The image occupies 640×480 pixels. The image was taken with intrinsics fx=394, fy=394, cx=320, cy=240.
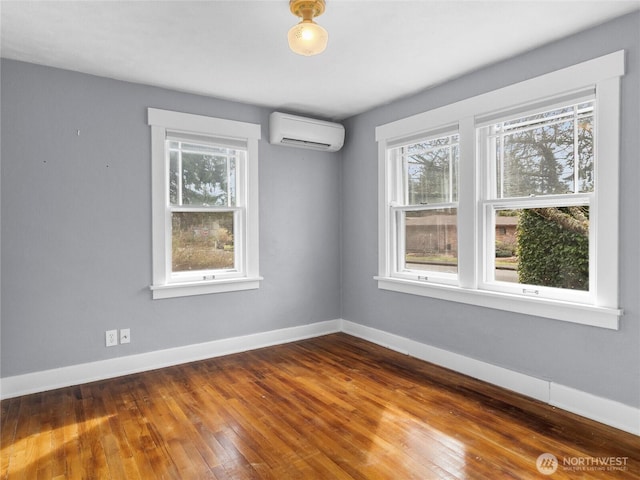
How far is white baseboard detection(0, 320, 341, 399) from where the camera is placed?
302cm

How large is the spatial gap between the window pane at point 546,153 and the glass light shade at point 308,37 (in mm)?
1749

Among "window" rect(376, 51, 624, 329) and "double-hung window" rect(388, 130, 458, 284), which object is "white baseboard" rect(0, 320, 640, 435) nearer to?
"window" rect(376, 51, 624, 329)

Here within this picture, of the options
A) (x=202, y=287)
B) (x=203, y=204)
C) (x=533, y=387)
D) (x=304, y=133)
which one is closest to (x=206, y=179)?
(x=203, y=204)

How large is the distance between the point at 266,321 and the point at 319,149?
2.03m

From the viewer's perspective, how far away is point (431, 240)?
150 inches

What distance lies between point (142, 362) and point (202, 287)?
0.83 m

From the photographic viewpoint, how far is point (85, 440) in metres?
2.37

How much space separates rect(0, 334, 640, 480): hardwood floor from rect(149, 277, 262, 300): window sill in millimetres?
697

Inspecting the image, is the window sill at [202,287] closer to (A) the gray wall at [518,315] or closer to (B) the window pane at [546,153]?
(A) the gray wall at [518,315]

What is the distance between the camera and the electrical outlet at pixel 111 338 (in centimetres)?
336

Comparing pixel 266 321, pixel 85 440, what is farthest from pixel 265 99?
pixel 85 440

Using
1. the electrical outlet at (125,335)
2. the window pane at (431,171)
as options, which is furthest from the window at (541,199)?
the electrical outlet at (125,335)

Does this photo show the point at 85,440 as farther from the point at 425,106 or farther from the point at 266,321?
the point at 425,106
